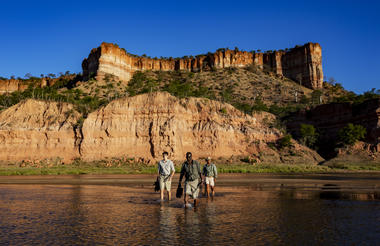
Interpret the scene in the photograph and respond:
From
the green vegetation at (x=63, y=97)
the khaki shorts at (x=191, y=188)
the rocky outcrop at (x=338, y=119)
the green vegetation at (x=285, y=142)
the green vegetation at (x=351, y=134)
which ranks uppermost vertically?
the green vegetation at (x=63, y=97)

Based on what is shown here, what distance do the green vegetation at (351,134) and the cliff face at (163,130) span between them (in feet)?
41.0

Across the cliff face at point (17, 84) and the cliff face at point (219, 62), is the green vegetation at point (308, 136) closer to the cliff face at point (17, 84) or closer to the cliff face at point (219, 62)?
the cliff face at point (219, 62)

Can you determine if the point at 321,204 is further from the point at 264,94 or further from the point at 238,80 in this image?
the point at 238,80

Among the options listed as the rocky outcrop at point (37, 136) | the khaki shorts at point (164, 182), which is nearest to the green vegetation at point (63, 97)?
the rocky outcrop at point (37, 136)

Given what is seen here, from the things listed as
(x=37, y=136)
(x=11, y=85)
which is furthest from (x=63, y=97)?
(x=11, y=85)

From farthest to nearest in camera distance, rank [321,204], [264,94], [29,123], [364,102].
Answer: [264,94], [364,102], [29,123], [321,204]

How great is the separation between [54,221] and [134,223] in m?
2.10

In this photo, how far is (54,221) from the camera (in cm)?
800

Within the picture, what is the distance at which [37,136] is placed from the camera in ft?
147

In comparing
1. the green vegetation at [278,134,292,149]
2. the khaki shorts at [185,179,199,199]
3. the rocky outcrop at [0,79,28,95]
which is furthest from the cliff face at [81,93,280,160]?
the rocky outcrop at [0,79,28,95]

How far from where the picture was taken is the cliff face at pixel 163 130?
44.0m

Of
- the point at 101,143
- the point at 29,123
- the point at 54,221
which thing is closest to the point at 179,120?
the point at 101,143

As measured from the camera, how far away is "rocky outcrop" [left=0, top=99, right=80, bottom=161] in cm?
4328

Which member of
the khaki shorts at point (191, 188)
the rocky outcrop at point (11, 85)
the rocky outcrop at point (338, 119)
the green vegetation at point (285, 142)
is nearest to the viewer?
the khaki shorts at point (191, 188)
